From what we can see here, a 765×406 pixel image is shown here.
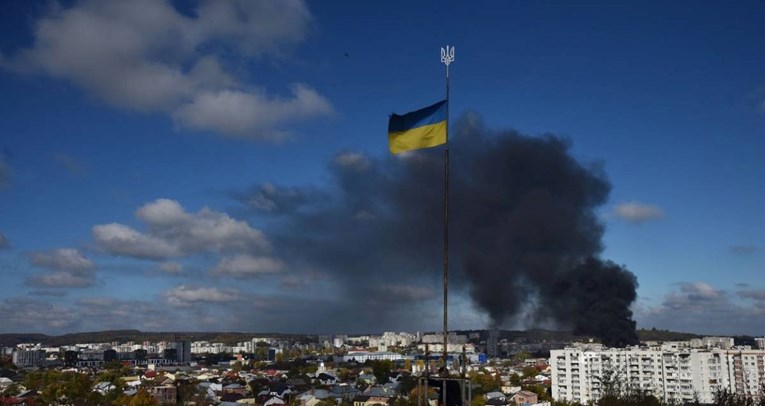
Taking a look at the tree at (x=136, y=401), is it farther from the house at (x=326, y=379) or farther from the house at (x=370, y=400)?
the house at (x=326, y=379)

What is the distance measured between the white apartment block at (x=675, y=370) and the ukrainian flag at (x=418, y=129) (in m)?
48.3

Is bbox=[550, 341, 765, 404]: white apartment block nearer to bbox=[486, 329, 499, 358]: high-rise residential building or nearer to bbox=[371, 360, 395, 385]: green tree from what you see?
bbox=[371, 360, 395, 385]: green tree

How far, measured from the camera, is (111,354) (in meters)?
149

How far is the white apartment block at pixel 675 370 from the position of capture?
57.2 m

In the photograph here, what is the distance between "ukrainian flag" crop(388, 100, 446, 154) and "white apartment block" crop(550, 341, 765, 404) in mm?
48328

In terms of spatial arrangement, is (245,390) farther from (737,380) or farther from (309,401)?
(737,380)

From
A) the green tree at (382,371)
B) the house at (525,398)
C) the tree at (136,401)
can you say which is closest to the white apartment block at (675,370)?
the house at (525,398)

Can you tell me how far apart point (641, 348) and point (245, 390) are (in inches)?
1489

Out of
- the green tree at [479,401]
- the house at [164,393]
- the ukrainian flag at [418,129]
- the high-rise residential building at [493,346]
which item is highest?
the ukrainian flag at [418,129]

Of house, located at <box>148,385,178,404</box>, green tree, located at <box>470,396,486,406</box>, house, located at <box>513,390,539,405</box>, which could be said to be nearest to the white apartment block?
house, located at <box>513,390,539,405</box>

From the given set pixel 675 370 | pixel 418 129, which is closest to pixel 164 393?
pixel 675 370

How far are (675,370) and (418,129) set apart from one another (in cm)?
5312

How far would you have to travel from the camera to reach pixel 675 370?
5891 centimetres

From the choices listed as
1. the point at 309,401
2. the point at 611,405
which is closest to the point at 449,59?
the point at 611,405
